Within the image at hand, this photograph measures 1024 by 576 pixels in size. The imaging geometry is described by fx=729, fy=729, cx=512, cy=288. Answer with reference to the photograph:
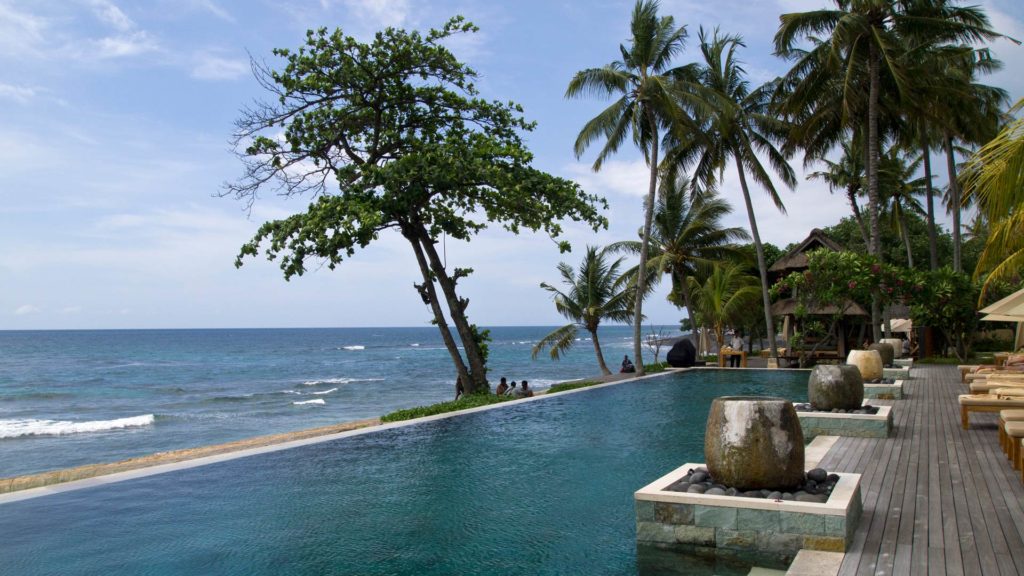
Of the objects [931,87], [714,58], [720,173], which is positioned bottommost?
[720,173]

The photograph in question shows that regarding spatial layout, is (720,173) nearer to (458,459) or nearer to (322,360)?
(458,459)

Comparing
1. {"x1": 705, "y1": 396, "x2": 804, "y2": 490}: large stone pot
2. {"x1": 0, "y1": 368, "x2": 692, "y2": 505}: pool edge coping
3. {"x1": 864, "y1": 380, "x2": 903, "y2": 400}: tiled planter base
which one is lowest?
{"x1": 0, "y1": 368, "x2": 692, "y2": 505}: pool edge coping

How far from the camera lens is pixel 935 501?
212 inches

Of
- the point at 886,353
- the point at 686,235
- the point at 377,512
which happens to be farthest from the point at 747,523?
the point at 686,235

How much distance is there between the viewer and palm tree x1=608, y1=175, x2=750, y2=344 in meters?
27.6

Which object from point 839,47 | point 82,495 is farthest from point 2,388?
point 839,47

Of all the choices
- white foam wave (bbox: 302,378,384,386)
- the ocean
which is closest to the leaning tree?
the ocean

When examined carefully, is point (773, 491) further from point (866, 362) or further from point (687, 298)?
point (687, 298)

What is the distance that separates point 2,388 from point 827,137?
1732 inches

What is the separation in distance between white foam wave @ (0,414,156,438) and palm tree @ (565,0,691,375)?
17.8 m

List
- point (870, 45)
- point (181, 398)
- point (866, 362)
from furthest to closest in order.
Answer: point (181, 398) → point (870, 45) → point (866, 362)

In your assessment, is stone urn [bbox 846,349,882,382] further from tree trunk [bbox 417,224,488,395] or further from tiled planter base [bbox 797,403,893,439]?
tree trunk [bbox 417,224,488,395]

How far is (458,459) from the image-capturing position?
8422 millimetres

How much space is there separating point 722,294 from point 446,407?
48.7 ft
